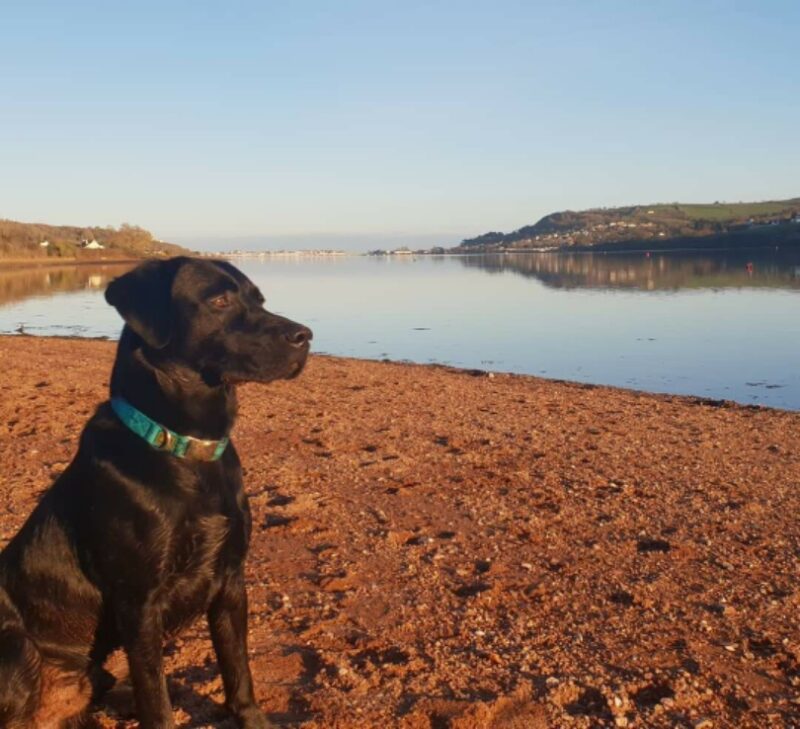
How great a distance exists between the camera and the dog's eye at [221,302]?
3701mm

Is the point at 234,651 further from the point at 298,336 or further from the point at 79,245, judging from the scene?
the point at 79,245

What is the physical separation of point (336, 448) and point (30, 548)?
5.56 meters

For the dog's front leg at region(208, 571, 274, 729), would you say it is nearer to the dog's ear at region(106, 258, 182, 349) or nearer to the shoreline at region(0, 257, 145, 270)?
the dog's ear at region(106, 258, 182, 349)

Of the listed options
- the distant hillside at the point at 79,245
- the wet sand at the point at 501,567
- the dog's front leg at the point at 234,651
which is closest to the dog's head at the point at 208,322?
the dog's front leg at the point at 234,651

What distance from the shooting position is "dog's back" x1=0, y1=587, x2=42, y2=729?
2984mm

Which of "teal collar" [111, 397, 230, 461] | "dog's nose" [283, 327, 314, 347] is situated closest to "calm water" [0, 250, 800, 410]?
"dog's nose" [283, 327, 314, 347]

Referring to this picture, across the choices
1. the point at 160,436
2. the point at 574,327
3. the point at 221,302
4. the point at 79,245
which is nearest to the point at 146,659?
the point at 160,436

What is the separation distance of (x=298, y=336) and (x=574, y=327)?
25.7 m

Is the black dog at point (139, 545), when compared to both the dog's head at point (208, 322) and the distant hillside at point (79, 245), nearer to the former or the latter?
the dog's head at point (208, 322)

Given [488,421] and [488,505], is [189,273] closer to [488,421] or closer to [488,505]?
[488,505]

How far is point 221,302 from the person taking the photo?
3.72m

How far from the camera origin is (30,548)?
3.24 metres

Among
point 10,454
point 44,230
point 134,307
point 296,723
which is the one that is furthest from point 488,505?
point 44,230

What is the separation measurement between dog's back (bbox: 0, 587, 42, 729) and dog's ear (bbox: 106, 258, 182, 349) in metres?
1.21
